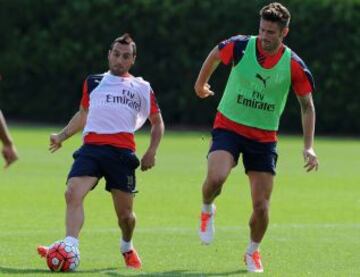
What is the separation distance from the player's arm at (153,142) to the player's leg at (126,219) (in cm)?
32

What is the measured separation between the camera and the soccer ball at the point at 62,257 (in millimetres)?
10336

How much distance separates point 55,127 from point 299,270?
27.0 meters

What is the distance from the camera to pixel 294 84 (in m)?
11.1

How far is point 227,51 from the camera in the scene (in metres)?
11.2

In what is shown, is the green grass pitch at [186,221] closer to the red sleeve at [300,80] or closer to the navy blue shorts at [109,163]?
the navy blue shorts at [109,163]

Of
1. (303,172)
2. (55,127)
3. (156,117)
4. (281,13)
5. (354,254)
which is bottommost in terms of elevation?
(55,127)

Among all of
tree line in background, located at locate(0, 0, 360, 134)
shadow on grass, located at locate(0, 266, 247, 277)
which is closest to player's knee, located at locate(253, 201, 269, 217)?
shadow on grass, located at locate(0, 266, 247, 277)

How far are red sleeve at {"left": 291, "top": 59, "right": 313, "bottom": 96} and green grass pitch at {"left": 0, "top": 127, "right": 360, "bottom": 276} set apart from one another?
1.60 m

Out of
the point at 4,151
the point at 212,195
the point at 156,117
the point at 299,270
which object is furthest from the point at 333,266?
the point at 4,151

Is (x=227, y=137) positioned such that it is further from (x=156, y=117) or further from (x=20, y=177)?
(x=20, y=177)

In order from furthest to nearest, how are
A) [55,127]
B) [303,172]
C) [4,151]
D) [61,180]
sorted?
1. [55,127]
2. [303,172]
3. [61,180]
4. [4,151]

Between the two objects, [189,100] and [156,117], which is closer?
[156,117]

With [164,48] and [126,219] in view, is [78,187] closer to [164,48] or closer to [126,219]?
[126,219]

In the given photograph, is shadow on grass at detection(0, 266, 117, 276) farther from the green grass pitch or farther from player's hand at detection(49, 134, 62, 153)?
player's hand at detection(49, 134, 62, 153)
